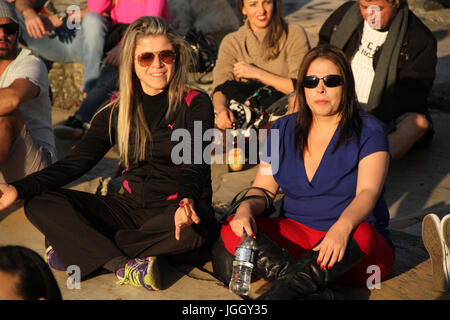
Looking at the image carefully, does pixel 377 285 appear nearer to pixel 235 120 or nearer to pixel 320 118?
pixel 320 118

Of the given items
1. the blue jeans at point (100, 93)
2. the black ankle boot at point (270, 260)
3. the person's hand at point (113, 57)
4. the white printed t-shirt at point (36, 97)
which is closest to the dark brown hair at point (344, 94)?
the black ankle boot at point (270, 260)

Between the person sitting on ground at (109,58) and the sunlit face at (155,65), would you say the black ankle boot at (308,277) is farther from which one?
the person sitting on ground at (109,58)

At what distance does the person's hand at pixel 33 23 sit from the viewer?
557 cm

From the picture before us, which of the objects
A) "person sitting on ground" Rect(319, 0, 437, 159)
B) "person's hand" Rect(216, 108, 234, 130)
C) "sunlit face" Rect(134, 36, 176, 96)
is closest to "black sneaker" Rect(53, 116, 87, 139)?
"person's hand" Rect(216, 108, 234, 130)

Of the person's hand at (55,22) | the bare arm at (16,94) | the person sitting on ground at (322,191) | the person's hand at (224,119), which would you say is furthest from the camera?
the person's hand at (55,22)

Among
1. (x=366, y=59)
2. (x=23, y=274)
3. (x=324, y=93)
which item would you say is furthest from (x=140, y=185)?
(x=366, y=59)

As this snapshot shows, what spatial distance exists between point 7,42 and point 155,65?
4.69ft

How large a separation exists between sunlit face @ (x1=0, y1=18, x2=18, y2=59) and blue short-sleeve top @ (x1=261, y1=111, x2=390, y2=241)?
6.99 feet

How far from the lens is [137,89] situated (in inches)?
135

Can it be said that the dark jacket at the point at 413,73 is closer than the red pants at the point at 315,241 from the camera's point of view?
No

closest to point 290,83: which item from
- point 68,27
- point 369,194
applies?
point 369,194

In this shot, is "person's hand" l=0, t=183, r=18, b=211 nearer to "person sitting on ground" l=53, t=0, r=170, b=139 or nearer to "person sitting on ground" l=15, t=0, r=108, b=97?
"person sitting on ground" l=53, t=0, r=170, b=139

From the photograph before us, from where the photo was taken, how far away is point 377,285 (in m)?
2.90

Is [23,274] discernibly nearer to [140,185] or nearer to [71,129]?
[140,185]
